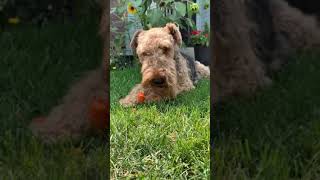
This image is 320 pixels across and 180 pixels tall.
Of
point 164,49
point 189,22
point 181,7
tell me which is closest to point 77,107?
point 164,49

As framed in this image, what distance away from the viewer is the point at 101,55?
150 cm

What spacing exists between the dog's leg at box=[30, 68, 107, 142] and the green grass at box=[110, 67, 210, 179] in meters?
0.47

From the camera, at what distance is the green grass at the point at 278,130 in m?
1.46

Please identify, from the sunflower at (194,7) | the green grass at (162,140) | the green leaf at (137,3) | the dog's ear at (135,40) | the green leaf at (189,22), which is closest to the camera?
the green grass at (162,140)

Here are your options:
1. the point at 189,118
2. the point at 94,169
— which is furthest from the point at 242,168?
the point at 189,118

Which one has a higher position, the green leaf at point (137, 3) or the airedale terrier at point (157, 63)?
the green leaf at point (137, 3)

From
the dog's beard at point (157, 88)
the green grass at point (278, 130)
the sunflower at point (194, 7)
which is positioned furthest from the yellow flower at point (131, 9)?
the green grass at point (278, 130)

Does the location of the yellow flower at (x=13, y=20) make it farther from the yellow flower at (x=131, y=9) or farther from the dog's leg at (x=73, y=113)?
the yellow flower at (x=131, y=9)

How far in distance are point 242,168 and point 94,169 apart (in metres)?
0.48

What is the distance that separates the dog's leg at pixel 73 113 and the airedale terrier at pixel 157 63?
3.61ft

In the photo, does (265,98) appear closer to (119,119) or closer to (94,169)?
(94,169)

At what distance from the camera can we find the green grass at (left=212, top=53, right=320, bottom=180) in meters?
1.46

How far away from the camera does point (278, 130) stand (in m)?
1.47

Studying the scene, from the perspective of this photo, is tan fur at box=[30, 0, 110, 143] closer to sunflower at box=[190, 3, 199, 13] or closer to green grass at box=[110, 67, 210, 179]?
green grass at box=[110, 67, 210, 179]
